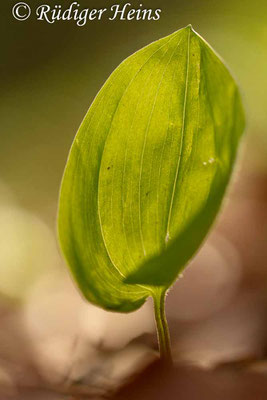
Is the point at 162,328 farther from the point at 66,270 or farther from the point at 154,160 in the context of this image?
the point at 66,270

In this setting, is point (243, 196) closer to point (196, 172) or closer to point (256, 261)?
point (256, 261)

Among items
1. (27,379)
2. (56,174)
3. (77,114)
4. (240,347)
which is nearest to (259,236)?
(240,347)

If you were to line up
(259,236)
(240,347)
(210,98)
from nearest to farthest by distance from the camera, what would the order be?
(210,98)
(240,347)
(259,236)

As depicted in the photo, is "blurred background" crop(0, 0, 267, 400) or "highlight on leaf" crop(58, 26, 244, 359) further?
"blurred background" crop(0, 0, 267, 400)

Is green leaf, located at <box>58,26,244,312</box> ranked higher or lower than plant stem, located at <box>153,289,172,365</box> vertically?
higher

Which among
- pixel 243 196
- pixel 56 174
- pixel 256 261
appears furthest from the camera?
pixel 56 174
